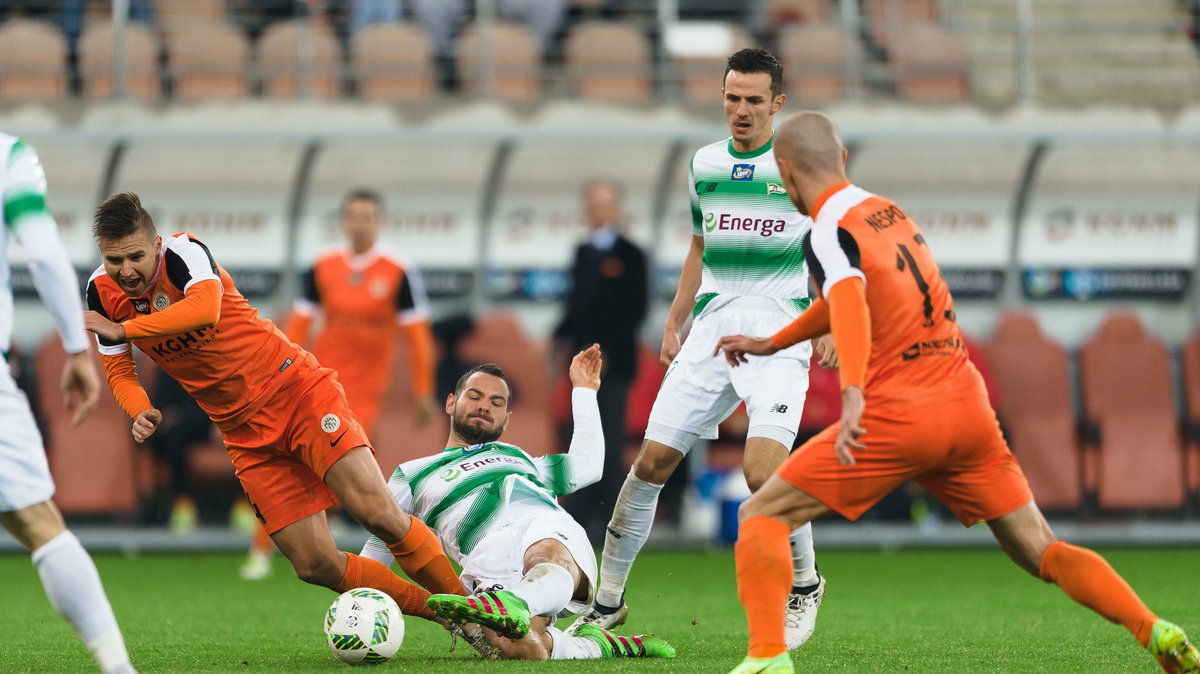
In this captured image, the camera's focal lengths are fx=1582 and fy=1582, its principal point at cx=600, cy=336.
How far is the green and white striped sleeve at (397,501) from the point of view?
21.3 feet

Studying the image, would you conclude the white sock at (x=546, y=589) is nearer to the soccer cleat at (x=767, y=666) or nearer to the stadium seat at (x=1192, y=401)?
the soccer cleat at (x=767, y=666)

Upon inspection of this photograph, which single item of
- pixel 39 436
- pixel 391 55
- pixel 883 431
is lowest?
pixel 883 431

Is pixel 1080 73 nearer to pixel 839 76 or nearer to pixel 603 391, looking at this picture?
pixel 839 76

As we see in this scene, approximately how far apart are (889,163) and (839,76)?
60.3 inches

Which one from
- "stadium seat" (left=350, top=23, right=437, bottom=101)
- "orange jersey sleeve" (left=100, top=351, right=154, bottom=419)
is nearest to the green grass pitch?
"orange jersey sleeve" (left=100, top=351, right=154, bottom=419)

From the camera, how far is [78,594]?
4.56 meters

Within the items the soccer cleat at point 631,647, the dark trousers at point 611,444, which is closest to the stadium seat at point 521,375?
the dark trousers at point 611,444

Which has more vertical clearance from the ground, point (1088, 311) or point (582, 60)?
point (582, 60)

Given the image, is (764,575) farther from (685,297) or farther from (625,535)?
(685,297)

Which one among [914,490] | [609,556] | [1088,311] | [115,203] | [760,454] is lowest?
[914,490]

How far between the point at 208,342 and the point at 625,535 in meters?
1.96

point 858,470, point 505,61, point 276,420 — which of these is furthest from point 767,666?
point 505,61

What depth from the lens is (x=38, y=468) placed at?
15.0 feet

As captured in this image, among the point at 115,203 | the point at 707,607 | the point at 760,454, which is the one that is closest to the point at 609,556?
the point at 760,454
